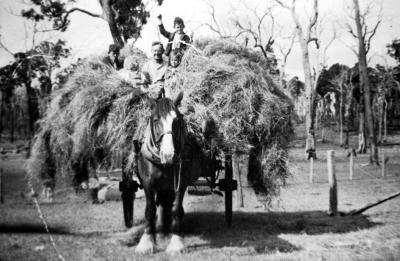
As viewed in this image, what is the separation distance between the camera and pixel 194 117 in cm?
649

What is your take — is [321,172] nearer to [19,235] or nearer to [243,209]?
[243,209]

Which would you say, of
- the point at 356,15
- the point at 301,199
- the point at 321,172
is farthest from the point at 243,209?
the point at 356,15

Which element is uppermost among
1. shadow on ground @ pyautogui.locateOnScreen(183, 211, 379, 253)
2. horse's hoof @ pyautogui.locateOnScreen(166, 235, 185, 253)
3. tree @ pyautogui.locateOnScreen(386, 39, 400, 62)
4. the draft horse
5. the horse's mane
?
tree @ pyautogui.locateOnScreen(386, 39, 400, 62)

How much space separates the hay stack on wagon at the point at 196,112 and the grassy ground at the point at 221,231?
2.84 ft

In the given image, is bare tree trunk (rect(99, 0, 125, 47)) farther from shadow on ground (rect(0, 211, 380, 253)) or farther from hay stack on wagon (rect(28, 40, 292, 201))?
shadow on ground (rect(0, 211, 380, 253))

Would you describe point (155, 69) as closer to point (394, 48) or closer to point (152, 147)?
point (152, 147)

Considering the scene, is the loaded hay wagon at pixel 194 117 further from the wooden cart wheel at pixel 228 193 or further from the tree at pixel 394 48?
the tree at pixel 394 48

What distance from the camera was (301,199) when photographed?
41.2 ft

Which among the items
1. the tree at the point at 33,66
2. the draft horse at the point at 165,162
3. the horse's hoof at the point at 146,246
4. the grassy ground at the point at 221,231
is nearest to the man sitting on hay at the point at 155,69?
the draft horse at the point at 165,162

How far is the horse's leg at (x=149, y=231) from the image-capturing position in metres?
5.89

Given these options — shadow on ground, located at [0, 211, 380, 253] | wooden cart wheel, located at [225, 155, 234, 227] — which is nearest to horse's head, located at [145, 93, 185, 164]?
shadow on ground, located at [0, 211, 380, 253]

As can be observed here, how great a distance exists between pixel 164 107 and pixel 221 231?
10.1 ft

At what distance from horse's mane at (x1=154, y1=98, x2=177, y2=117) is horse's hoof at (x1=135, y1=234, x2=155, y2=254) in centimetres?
190

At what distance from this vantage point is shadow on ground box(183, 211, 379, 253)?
255 inches
